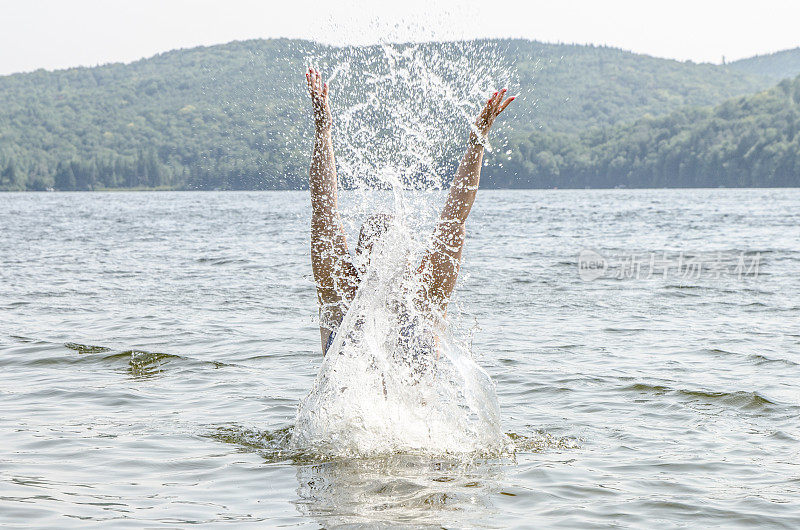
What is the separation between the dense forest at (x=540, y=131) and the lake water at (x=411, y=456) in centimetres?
5111

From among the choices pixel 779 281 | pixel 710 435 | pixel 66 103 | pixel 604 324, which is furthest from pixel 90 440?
pixel 66 103

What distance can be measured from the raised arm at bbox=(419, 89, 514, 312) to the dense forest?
2351 inches

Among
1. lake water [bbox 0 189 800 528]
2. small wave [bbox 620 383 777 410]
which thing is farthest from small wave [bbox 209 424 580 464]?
small wave [bbox 620 383 777 410]

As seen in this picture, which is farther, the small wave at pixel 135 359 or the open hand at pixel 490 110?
the small wave at pixel 135 359

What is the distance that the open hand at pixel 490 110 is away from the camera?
214 inches

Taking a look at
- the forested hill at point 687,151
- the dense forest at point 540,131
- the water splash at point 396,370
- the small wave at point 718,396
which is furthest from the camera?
the forested hill at point 687,151

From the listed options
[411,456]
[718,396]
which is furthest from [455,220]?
[718,396]

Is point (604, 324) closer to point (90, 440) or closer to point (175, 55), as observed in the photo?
point (90, 440)

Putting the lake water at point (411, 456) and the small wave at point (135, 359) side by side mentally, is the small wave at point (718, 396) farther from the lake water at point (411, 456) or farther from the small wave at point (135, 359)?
the small wave at point (135, 359)

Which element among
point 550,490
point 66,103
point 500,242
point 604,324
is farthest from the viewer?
point 66,103

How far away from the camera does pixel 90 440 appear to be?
6.02 metres

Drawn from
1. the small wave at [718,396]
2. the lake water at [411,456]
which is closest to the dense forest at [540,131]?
the lake water at [411,456]

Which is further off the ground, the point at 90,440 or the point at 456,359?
the point at 456,359

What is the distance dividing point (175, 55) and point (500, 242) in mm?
91426
